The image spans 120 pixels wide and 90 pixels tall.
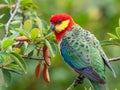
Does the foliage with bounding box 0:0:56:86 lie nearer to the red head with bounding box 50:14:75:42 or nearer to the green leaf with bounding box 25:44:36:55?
the green leaf with bounding box 25:44:36:55

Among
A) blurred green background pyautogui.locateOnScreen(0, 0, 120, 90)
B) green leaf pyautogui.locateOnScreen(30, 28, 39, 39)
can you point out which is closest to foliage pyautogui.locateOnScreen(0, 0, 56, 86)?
green leaf pyautogui.locateOnScreen(30, 28, 39, 39)

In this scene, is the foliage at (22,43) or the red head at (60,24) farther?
the red head at (60,24)

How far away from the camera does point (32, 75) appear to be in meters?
7.44

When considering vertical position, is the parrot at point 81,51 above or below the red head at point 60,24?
below

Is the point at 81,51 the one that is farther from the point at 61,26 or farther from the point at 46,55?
the point at 46,55

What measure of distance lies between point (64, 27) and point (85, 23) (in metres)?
2.42

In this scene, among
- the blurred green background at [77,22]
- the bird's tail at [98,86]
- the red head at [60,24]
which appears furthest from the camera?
the blurred green background at [77,22]

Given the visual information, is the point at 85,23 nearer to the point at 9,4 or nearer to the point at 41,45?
the point at 9,4

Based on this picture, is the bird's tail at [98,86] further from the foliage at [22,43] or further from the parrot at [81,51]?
the foliage at [22,43]

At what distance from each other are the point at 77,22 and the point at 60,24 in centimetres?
246

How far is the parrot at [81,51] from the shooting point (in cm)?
539

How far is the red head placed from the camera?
574cm

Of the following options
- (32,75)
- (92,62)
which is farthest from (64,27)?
(32,75)

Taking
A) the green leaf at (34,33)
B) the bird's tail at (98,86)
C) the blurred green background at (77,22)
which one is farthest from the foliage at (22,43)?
the blurred green background at (77,22)
